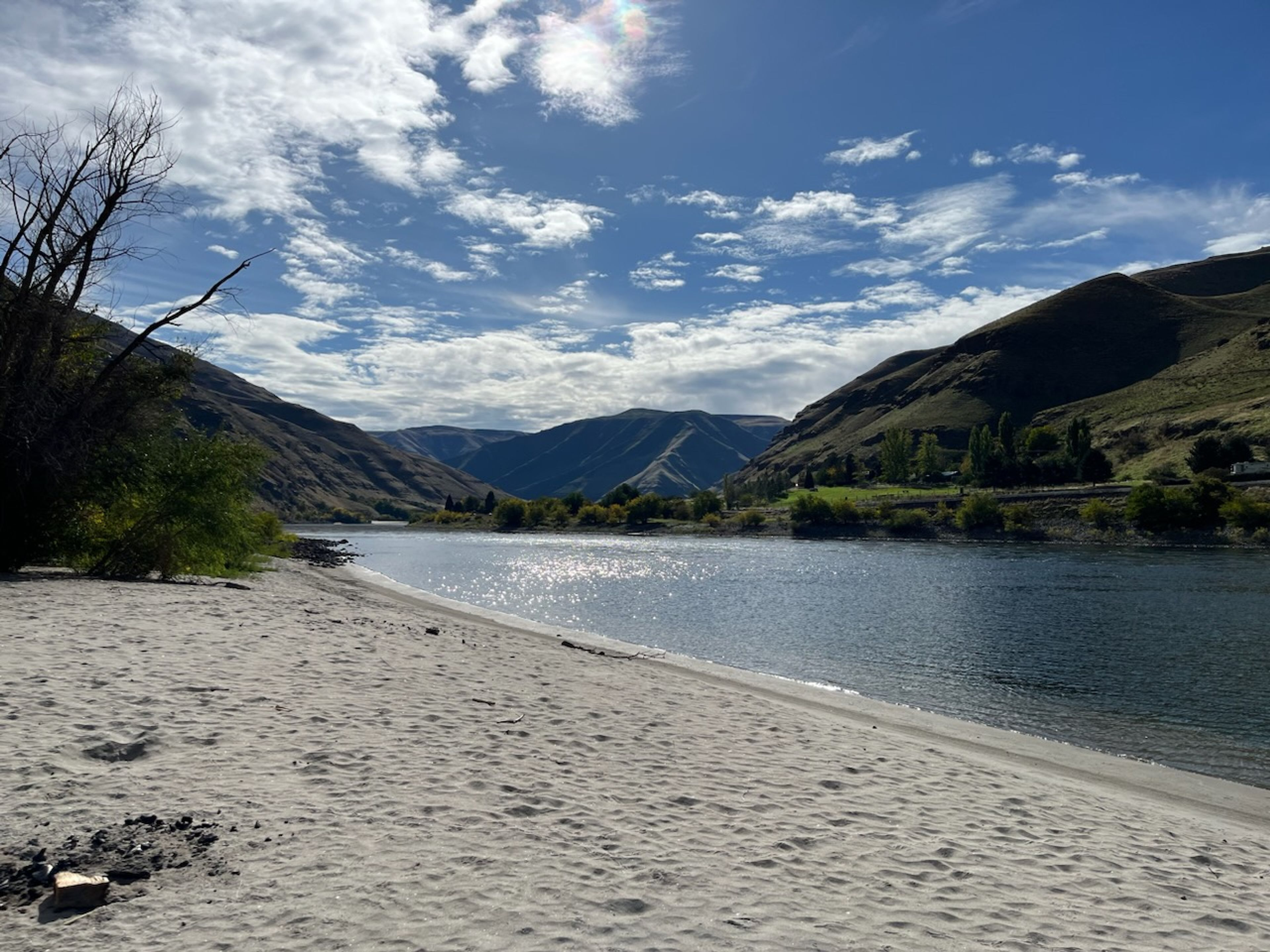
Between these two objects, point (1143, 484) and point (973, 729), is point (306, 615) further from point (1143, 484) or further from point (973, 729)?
point (1143, 484)

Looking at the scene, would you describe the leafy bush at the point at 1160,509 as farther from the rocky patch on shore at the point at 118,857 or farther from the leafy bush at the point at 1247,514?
the rocky patch on shore at the point at 118,857

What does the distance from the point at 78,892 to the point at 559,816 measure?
4.61 meters

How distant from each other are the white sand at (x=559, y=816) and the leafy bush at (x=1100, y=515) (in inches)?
4264

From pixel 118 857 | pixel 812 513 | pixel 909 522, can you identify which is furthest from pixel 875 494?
pixel 118 857

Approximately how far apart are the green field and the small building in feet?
152

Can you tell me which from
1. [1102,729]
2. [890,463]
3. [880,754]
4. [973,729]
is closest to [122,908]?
[880,754]

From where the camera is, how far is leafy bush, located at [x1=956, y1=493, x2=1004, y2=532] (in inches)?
4867

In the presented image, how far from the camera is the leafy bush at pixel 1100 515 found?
108 meters

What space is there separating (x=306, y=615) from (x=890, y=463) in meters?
192

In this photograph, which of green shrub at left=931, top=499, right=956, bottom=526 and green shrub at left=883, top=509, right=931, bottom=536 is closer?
green shrub at left=931, top=499, right=956, bottom=526

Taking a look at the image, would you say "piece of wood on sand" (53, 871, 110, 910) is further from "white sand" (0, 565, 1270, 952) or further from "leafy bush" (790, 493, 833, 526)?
"leafy bush" (790, 493, 833, 526)

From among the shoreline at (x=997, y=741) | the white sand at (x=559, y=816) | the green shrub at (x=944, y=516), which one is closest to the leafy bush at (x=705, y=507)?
the green shrub at (x=944, y=516)

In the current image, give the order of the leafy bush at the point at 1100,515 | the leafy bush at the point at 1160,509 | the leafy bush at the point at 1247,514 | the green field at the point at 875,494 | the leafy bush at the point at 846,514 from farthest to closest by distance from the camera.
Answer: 1. the green field at the point at 875,494
2. the leafy bush at the point at 846,514
3. the leafy bush at the point at 1100,515
4. the leafy bush at the point at 1160,509
5. the leafy bush at the point at 1247,514

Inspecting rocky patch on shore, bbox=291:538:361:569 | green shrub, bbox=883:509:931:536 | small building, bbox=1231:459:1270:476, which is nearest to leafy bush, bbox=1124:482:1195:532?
small building, bbox=1231:459:1270:476
